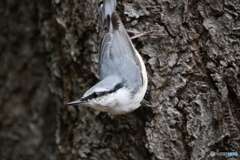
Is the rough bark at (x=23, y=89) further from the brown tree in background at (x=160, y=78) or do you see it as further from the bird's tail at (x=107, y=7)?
the bird's tail at (x=107, y=7)

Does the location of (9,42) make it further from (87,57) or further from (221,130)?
(221,130)

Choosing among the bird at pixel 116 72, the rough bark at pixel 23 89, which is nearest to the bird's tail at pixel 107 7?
the bird at pixel 116 72

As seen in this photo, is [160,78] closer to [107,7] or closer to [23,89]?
[107,7]

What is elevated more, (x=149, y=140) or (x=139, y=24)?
(x=139, y=24)

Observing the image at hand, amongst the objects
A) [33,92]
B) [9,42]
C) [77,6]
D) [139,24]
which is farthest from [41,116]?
[139,24]

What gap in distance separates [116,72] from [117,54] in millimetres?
222

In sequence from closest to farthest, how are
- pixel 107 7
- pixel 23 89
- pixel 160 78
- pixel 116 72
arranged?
pixel 116 72, pixel 160 78, pixel 107 7, pixel 23 89

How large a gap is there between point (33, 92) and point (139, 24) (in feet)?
7.00

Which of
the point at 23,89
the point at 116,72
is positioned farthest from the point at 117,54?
the point at 23,89

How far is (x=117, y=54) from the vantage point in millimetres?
2916

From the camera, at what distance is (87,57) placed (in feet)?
10.6

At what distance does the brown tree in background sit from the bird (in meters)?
0.11

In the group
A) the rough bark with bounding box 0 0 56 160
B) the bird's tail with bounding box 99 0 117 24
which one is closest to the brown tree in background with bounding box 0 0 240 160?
the bird's tail with bounding box 99 0 117 24

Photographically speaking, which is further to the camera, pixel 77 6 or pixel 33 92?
pixel 33 92
